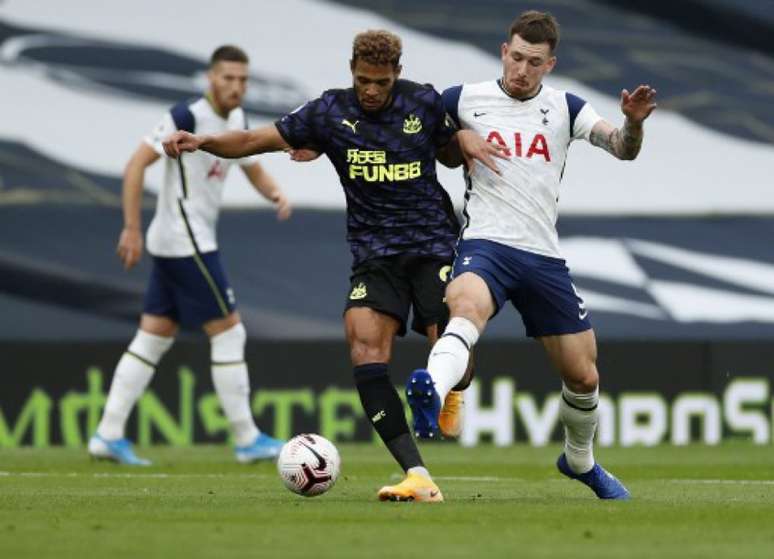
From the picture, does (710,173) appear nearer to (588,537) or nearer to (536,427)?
(536,427)

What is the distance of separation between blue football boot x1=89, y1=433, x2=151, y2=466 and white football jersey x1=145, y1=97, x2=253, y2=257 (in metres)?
1.21

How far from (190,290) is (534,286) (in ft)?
13.9

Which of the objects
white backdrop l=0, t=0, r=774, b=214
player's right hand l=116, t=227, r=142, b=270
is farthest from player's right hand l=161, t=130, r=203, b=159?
white backdrop l=0, t=0, r=774, b=214

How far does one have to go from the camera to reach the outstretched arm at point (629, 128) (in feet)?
27.0

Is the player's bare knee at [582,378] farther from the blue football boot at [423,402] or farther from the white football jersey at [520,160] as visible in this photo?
the blue football boot at [423,402]

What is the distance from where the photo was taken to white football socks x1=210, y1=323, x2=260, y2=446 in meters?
12.5

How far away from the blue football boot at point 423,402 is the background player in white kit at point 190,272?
5.05m

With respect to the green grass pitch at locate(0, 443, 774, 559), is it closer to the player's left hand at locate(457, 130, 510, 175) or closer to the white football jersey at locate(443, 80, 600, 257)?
the white football jersey at locate(443, 80, 600, 257)

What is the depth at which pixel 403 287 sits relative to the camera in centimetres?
855

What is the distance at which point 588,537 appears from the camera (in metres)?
6.54

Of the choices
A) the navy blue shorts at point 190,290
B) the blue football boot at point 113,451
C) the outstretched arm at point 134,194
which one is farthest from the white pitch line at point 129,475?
the outstretched arm at point 134,194

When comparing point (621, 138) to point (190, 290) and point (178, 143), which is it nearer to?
point (178, 143)

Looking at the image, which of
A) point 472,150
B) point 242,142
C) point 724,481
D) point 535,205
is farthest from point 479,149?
point 724,481

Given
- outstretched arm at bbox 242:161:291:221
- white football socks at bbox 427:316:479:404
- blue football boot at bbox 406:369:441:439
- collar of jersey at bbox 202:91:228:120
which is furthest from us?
outstretched arm at bbox 242:161:291:221
